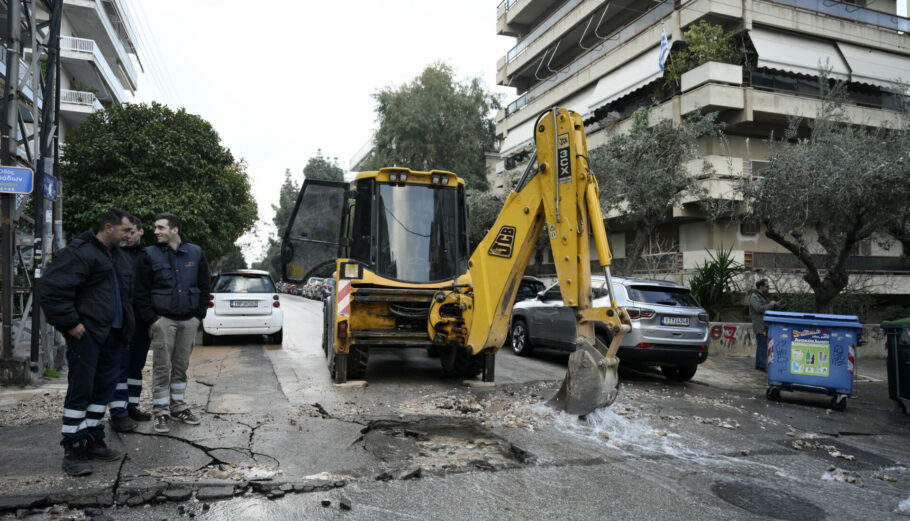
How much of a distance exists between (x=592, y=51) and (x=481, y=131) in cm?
873

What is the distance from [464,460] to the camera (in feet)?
15.7

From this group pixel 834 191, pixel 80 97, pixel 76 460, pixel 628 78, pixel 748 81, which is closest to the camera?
pixel 76 460

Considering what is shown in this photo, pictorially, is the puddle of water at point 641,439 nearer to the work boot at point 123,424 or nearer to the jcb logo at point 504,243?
the jcb logo at point 504,243

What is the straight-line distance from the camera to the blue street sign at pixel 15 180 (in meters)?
7.51

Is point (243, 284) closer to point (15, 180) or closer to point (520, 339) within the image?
point (15, 180)

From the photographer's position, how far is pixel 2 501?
11.9ft

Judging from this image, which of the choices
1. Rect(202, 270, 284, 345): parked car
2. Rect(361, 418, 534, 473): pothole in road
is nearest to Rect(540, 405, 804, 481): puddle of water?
Rect(361, 418, 534, 473): pothole in road

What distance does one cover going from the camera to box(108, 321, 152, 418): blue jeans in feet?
17.6

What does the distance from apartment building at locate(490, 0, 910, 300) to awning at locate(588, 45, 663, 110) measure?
0.05 metres

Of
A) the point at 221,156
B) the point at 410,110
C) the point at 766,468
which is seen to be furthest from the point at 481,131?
the point at 766,468

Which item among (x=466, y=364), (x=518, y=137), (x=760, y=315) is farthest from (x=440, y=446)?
(x=518, y=137)

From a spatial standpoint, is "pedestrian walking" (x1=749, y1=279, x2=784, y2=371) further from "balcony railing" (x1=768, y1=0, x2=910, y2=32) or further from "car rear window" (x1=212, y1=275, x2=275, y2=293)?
"balcony railing" (x1=768, y1=0, x2=910, y2=32)

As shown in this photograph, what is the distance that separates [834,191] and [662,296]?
162 inches

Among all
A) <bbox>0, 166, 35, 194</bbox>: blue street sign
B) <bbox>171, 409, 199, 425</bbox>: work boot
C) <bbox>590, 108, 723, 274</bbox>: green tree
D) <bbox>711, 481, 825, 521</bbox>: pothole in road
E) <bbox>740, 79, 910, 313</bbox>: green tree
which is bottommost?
<bbox>711, 481, 825, 521</bbox>: pothole in road
